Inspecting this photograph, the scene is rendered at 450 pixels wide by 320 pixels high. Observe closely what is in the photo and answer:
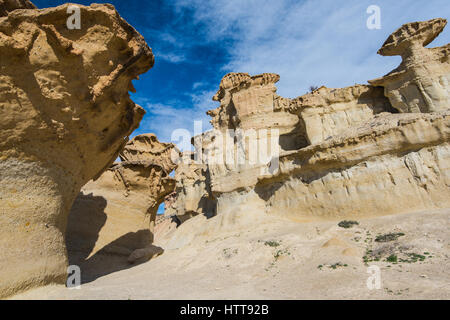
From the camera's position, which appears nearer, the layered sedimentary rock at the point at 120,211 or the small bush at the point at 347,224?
the small bush at the point at 347,224

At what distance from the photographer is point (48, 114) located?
796 cm

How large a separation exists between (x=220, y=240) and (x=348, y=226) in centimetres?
750

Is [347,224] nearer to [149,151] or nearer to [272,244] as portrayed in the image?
[272,244]

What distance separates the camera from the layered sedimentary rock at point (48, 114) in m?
7.01

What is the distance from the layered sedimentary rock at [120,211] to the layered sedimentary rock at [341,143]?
5503 millimetres

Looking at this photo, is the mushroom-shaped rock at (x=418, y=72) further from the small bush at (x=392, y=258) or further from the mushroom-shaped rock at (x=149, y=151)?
the mushroom-shaped rock at (x=149, y=151)

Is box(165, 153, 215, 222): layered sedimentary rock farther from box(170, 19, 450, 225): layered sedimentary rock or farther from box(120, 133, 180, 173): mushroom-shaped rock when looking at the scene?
box(170, 19, 450, 225): layered sedimentary rock

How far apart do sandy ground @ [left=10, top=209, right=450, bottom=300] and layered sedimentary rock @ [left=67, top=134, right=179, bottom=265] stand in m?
4.14

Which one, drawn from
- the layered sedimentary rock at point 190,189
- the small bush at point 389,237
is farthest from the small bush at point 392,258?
the layered sedimentary rock at point 190,189

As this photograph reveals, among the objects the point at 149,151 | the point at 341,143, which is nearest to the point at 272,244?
the point at 341,143

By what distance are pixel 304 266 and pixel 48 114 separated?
979cm
